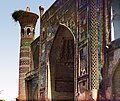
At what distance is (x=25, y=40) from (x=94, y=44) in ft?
30.1

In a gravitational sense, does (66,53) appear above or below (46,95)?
above

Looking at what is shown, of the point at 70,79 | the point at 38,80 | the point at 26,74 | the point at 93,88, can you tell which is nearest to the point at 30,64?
the point at 26,74

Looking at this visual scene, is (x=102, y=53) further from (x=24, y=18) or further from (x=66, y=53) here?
(x=24, y=18)

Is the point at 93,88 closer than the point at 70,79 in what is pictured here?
Yes

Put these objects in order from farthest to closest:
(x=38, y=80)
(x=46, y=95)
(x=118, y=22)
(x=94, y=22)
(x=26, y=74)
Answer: (x=26, y=74) → (x=38, y=80) → (x=46, y=95) → (x=94, y=22) → (x=118, y=22)

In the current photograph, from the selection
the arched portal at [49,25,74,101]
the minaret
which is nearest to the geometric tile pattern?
the arched portal at [49,25,74,101]

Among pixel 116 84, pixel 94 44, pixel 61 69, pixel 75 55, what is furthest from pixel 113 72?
pixel 61 69

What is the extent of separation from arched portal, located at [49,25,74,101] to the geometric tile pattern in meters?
4.00

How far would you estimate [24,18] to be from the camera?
2036 centimetres

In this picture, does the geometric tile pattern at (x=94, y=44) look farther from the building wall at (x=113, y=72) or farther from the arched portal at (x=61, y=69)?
the arched portal at (x=61, y=69)

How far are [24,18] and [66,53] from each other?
4997 millimetres

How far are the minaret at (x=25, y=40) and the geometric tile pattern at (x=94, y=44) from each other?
8460 millimetres

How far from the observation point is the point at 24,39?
20.5m

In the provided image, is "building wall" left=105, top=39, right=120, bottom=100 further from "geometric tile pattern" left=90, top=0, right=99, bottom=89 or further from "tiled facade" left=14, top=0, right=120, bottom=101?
"geometric tile pattern" left=90, top=0, right=99, bottom=89
